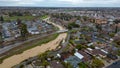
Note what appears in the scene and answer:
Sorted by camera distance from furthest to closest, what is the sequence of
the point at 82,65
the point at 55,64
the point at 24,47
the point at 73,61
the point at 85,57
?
the point at 24,47 < the point at 85,57 < the point at 73,61 < the point at 82,65 < the point at 55,64

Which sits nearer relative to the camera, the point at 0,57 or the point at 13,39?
the point at 0,57

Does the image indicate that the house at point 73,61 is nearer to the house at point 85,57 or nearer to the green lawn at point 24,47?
the house at point 85,57

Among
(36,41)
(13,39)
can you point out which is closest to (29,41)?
(36,41)

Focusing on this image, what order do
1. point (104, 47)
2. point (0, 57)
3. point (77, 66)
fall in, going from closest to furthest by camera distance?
point (77, 66) → point (0, 57) → point (104, 47)

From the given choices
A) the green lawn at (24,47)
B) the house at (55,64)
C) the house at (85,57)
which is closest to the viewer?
the house at (55,64)

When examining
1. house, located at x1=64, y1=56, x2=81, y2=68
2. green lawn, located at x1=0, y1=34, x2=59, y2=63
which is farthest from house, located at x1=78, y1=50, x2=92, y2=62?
green lawn, located at x1=0, y1=34, x2=59, y2=63

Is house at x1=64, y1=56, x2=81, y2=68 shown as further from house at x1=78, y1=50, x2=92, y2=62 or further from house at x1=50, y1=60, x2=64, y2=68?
house at x1=50, y1=60, x2=64, y2=68

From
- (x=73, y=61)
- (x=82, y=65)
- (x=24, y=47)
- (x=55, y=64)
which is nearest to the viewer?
(x=55, y=64)

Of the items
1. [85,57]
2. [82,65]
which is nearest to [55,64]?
[82,65]

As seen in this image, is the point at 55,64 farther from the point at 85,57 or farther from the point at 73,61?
the point at 85,57

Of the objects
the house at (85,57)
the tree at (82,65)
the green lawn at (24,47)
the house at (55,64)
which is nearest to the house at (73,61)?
the tree at (82,65)

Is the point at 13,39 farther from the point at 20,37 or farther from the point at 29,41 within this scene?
the point at 29,41
